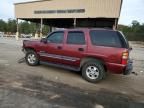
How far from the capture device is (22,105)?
4.50 m

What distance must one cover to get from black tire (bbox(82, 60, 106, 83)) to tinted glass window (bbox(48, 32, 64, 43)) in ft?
5.20

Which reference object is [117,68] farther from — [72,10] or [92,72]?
[72,10]

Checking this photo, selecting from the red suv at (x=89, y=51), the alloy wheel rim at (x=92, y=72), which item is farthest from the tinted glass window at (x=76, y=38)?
the alloy wheel rim at (x=92, y=72)

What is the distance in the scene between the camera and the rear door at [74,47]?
7.17 metres

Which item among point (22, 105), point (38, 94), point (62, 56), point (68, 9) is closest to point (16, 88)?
point (38, 94)

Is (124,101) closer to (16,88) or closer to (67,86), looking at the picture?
(67,86)

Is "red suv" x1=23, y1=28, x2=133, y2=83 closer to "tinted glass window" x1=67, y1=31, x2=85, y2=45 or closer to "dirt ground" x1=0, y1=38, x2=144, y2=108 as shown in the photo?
"tinted glass window" x1=67, y1=31, x2=85, y2=45

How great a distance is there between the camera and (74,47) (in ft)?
24.1

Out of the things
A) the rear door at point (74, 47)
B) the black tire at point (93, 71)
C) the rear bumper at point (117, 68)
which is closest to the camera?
the rear bumper at point (117, 68)

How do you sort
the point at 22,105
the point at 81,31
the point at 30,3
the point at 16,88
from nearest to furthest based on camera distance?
the point at 22,105 < the point at 16,88 < the point at 81,31 < the point at 30,3

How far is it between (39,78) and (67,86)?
1289mm

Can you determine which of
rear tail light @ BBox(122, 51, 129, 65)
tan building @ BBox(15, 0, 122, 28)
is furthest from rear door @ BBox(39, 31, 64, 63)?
tan building @ BBox(15, 0, 122, 28)

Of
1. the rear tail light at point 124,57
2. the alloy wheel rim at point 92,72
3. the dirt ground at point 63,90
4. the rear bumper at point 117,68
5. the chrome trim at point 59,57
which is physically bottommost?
the dirt ground at point 63,90

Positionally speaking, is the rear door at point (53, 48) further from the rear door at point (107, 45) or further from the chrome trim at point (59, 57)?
the rear door at point (107, 45)
